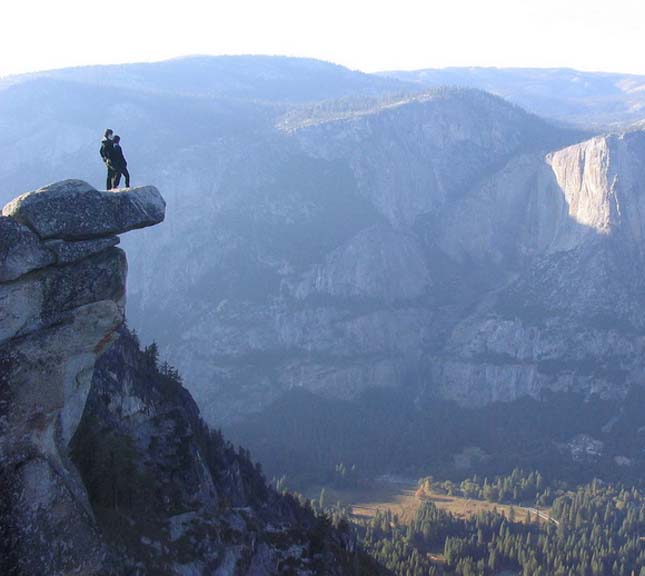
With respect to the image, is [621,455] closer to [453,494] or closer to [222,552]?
[453,494]

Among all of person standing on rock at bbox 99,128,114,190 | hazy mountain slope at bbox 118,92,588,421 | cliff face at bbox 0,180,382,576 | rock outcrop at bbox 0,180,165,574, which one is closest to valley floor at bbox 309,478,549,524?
hazy mountain slope at bbox 118,92,588,421

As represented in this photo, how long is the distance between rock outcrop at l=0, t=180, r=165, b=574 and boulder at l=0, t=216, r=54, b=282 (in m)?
0.03

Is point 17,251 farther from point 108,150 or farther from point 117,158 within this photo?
point 117,158

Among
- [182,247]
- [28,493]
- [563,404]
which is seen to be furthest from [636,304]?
[28,493]

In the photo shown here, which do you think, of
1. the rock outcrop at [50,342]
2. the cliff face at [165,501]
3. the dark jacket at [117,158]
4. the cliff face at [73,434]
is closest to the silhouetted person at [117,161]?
the dark jacket at [117,158]

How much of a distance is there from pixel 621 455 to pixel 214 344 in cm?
8762

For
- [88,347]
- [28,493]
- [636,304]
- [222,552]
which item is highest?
[88,347]

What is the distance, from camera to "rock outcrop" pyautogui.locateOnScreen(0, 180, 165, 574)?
85.0ft

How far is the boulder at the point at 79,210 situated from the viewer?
2678 cm

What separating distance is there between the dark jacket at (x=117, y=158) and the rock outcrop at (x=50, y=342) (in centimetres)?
521

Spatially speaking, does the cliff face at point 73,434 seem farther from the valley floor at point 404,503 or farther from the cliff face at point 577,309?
the cliff face at point 577,309

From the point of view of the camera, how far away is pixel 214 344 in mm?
172875

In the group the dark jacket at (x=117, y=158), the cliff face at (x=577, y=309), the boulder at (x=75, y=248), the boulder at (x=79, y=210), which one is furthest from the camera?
the cliff face at (x=577, y=309)

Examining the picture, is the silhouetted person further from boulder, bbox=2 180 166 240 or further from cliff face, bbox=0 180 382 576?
boulder, bbox=2 180 166 240
